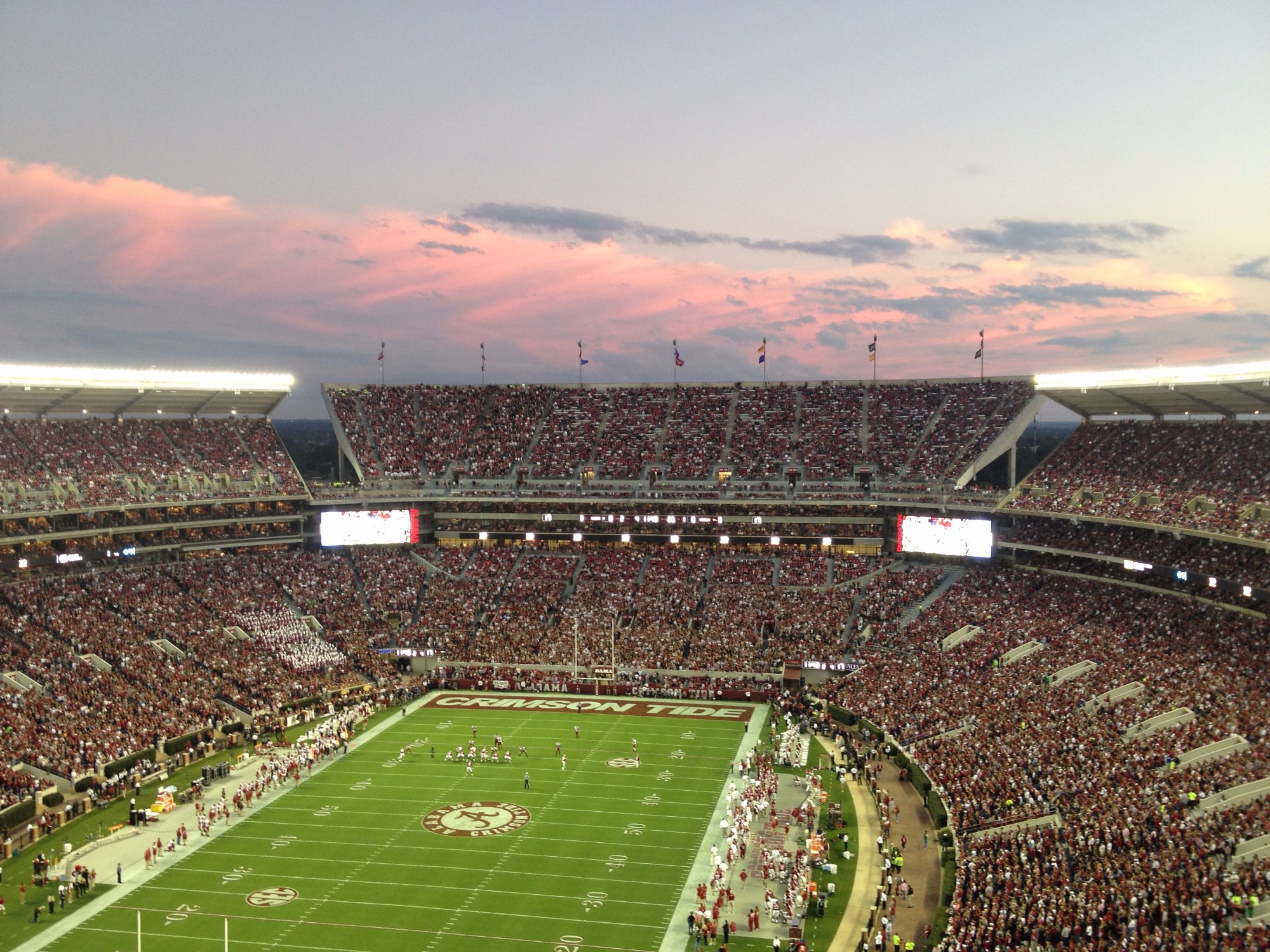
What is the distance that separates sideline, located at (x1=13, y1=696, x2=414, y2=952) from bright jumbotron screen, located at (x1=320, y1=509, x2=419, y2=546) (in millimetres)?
25652

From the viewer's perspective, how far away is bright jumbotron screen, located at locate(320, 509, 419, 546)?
6444 cm

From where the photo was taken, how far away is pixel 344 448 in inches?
2766

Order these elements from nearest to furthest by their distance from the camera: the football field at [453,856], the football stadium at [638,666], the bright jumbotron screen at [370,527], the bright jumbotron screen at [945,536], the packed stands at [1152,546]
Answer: the football field at [453,856]
the football stadium at [638,666]
the packed stands at [1152,546]
the bright jumbotron screen at [945,536]
the bright jumbotron screen at [370,527]

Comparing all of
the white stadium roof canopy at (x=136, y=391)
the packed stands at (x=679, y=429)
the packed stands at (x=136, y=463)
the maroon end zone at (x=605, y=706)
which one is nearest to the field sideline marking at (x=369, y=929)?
the maroon end zone at (x=605, y=706)

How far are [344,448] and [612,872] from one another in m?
46.0

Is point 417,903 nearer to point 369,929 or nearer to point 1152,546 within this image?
point 369,929

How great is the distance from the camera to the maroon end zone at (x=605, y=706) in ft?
162

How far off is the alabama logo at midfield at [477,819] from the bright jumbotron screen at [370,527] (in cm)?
3145

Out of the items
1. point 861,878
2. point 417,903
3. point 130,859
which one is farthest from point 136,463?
point 861,878

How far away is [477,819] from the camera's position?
35.1 meters

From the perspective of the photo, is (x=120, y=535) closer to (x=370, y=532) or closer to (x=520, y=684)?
(x=370, y=532)

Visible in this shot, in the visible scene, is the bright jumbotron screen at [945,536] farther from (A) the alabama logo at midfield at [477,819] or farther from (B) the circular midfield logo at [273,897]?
(B) the circular midfield logo at [273,897]

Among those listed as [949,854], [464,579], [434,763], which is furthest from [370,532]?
[949,854]

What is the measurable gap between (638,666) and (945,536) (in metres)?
18.7
